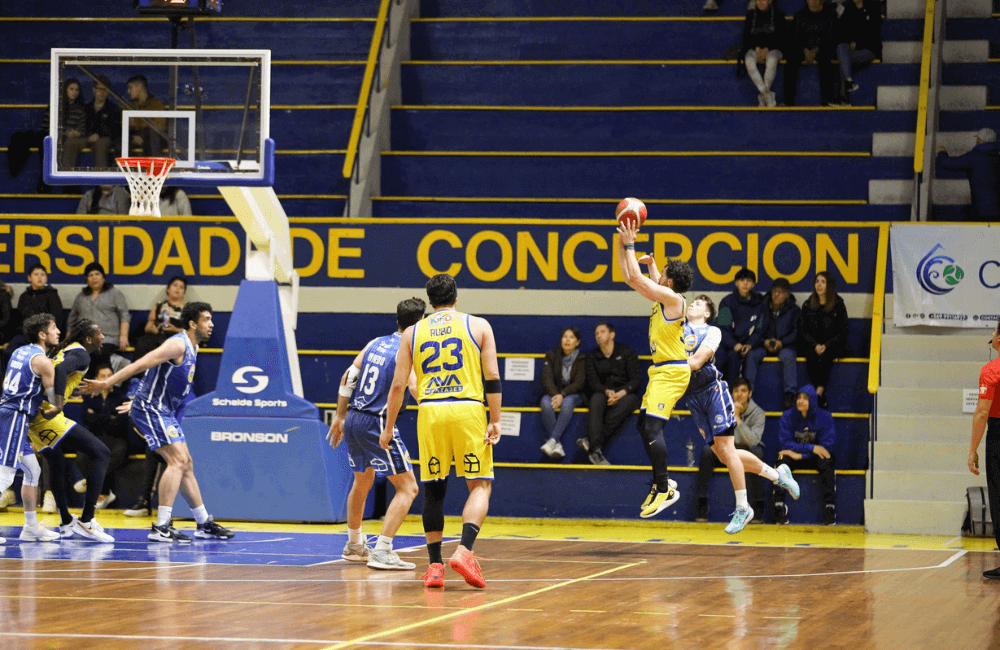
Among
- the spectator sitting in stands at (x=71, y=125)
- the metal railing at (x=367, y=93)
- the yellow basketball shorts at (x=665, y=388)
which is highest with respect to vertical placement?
the metal railing at (x=367, y=93)

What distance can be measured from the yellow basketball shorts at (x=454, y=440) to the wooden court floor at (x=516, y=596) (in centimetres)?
70

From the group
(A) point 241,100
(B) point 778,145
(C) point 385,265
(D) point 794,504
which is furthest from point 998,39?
(A) point 241,100

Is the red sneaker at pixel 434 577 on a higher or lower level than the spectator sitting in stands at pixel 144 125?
lower

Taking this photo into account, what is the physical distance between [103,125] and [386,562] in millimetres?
5422

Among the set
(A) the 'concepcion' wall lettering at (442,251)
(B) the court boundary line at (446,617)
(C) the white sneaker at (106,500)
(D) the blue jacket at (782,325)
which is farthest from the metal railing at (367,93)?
(B) the court boundary line at (446,617)

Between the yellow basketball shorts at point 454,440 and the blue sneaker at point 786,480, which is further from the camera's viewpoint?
the blue sneaker at point 786,480

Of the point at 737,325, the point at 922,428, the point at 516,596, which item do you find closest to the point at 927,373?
the point at 922,428

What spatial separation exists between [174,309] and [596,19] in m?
7.16

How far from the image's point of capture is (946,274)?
1384cm

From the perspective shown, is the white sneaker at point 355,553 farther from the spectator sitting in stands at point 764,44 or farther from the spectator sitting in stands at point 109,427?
the spectator sitting in stands at point 764,44

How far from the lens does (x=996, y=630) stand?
6.32 m

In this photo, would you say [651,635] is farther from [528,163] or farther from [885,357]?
[528,163]

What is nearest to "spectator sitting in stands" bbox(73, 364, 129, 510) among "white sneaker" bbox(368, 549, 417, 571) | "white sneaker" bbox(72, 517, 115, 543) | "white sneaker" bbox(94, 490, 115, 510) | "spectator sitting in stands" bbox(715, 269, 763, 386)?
"white sneaker" bbox(94, 490, 115, 510)

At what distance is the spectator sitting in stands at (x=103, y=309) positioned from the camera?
1432cm
